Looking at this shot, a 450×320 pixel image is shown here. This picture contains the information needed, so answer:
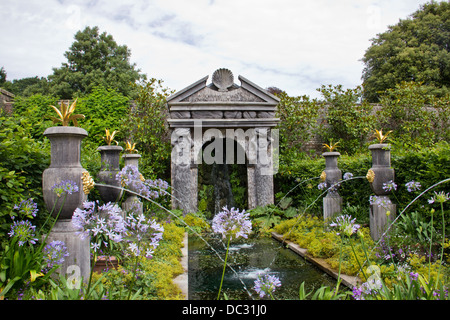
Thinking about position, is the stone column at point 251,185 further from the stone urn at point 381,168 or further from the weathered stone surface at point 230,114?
the stone urn at point 381,168

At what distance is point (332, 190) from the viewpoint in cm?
616

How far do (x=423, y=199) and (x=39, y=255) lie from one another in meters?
4.64

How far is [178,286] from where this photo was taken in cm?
336

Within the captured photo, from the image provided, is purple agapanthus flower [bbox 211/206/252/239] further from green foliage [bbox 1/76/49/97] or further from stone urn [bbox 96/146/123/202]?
green foliage [bbox 1/76/49/97]

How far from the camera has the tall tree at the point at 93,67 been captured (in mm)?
20156

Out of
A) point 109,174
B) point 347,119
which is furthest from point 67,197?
point 347,119

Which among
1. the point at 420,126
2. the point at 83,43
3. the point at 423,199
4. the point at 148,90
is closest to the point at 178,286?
the point at 423,199

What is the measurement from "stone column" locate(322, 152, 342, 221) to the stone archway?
2.52 metres

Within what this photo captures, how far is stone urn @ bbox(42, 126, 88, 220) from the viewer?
2883mm

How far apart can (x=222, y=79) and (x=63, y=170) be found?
6347 mm

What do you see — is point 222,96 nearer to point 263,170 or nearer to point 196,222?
point 263,170
